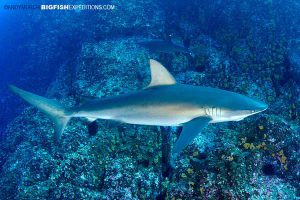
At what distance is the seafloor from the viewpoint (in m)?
5.32

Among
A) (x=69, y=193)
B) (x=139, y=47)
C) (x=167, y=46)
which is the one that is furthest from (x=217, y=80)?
(x=69, y=193)

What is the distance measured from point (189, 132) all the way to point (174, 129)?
8.17ft

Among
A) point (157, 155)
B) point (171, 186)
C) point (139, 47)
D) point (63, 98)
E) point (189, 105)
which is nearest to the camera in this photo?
point (189, 105)

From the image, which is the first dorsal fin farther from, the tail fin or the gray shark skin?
the gray shark skin

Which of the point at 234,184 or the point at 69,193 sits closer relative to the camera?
the point at 234,184

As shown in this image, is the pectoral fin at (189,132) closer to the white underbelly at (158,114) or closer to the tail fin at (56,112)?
the white underbelly at (158,114)

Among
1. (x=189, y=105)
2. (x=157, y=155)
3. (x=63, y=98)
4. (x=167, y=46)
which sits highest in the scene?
(x=167, y=46)

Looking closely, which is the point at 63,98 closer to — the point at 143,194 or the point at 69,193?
the point at 69,193

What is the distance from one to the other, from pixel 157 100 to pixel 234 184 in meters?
2.21

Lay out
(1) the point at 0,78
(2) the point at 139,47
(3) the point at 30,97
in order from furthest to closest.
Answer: (1) the point at 0,78
(2) the point at 139,47
(3) the point at 30,97

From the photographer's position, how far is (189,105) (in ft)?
14.1

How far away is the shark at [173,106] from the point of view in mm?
4113

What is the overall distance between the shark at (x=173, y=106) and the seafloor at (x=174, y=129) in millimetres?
445

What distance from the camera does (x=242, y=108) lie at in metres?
4.05
